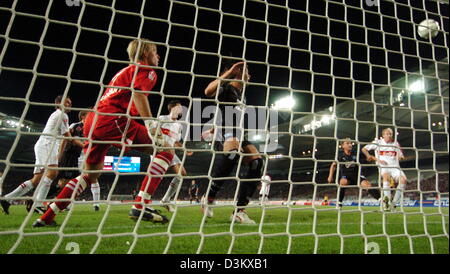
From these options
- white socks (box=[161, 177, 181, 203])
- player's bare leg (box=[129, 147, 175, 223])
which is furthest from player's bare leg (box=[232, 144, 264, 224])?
white socks (box=[161, 177, 181, 203])

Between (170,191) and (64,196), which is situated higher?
(64,196)

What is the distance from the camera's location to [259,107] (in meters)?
2.35

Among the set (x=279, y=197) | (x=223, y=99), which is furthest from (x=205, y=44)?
(x=279, y=197)

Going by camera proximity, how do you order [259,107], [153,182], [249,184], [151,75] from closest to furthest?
[259,107] → [151,75] → [153,182] → [249,184]

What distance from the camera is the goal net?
2.12m

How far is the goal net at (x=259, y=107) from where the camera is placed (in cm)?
212

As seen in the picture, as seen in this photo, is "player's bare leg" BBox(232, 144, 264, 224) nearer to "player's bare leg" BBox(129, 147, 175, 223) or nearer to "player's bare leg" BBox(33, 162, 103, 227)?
"player's bare leg" BBox(129, 147, 175, 223)

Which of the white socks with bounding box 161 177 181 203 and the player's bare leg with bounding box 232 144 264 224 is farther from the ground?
the player's bare leg with bounding box 232 144 264 224

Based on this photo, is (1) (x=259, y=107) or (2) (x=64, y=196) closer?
(1) (x=259, y=107)

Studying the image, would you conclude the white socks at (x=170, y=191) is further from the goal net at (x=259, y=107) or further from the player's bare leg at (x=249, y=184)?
the player's bare leg at (x=249, y=184)

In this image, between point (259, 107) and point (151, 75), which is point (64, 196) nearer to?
point (151, 75)

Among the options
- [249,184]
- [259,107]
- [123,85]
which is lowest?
[249,184]

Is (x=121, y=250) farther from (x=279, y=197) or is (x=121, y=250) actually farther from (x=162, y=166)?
(x=279, y=197)

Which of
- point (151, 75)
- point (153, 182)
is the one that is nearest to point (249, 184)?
point (153, 182)
